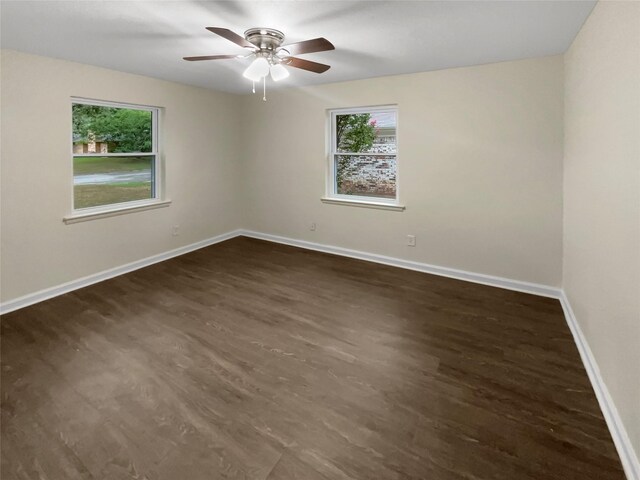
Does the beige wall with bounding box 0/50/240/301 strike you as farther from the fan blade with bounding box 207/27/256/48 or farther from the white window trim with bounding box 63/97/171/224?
the fan blade with bounding box 207/27/256/48

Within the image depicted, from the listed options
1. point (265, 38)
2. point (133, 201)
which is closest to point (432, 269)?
point (265, 38)

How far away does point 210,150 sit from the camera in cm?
513

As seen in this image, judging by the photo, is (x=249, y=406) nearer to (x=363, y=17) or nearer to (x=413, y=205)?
(x=363, y=17)

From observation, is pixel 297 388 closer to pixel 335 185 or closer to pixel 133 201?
pixel 335 185

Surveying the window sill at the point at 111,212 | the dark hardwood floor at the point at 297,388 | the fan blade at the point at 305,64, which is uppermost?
the fan blade at the point at 305,64

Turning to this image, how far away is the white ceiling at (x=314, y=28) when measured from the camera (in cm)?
216

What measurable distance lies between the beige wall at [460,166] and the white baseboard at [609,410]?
44.9 inches

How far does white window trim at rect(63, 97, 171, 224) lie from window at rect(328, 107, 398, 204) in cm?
223

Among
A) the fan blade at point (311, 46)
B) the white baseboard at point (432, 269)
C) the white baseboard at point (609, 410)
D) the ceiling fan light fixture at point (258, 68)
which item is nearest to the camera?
the white baseboard at point (609, 410)

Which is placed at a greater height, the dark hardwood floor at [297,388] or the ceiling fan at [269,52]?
the ceiling fan at [269,52]

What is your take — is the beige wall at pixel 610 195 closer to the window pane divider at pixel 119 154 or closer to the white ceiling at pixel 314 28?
the white ceiling at pixel 314 28

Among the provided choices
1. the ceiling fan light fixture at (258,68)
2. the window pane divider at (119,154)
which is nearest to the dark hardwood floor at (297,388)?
the window pane divider at (119,154)

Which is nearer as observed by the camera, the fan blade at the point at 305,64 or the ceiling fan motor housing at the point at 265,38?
the ceiling fan motor housing at the point at 265,38

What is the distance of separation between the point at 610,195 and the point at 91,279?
448 centimetres
